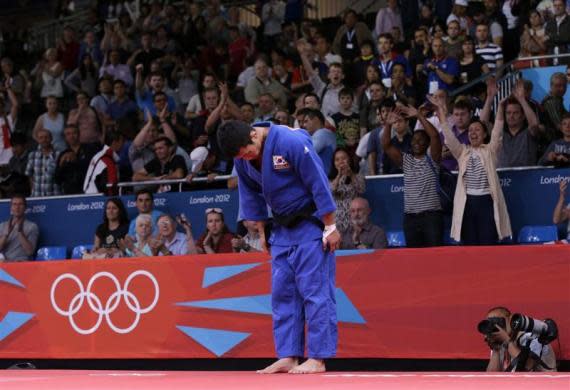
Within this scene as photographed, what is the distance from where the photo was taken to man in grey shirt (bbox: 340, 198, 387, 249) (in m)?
11.9

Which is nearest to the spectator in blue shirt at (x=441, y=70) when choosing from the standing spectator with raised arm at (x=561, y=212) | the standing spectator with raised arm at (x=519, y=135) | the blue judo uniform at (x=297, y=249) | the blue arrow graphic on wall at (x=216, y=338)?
the standing spectator with raised arm at (x=519, y=135)

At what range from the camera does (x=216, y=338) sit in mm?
11055

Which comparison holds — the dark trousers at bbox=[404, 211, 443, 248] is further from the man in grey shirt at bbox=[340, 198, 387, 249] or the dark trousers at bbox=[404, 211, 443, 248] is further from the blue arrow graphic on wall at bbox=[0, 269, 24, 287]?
the blue arrow graphic on wall at bbox=[0, 269, 24, 287]

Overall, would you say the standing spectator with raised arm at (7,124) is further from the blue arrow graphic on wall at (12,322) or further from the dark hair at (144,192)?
the blue arrow graphic on wall at (12,322)

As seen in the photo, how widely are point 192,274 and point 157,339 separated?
0.76 m

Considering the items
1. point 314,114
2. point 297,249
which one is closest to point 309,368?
point 297,249

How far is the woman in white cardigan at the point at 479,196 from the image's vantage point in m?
11.9

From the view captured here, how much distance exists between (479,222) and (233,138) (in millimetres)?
5111

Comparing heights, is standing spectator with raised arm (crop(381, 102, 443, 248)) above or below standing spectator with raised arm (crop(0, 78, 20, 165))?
below

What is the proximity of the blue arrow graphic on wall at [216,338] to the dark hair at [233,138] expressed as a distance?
149 inches

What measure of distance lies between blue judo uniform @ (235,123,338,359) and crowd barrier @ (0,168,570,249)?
17.4ft

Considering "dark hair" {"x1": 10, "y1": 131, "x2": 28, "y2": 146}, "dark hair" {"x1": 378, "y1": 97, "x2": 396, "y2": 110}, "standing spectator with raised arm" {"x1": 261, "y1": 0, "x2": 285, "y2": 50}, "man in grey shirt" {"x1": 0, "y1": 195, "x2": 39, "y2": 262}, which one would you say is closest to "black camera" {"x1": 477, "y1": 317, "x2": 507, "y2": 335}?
"dark hair" {"x1": 378, "y1": 97, "x2": 396, "y2": 110}

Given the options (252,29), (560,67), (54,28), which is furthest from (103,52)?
(560,67)

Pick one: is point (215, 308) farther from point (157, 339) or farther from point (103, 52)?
point (103, 52)
